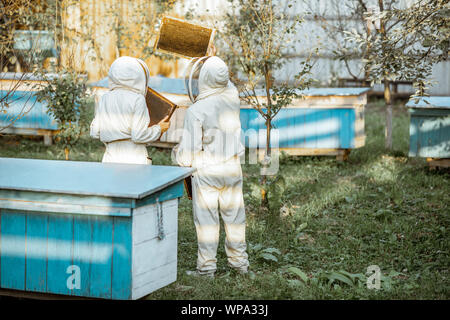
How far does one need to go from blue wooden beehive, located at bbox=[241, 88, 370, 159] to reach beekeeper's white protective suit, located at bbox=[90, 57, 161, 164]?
453 cm

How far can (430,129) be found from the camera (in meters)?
8.50

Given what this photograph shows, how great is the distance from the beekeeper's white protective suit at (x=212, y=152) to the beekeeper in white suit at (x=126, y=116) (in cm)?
34

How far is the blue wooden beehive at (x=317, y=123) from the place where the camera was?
9391mm

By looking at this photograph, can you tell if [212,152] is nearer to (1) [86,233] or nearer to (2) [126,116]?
(2) [126,116]

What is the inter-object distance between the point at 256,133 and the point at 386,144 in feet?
8.34

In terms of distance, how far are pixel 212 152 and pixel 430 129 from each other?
15.4 ft

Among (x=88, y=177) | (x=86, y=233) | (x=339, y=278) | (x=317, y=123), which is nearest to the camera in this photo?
(x=86, y=233)

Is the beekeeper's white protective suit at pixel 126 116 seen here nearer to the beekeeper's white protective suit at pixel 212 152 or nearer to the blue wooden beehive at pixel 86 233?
the beekeeper's white protective suit at pixel 212 152

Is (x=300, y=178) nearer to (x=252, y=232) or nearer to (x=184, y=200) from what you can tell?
(x=184, y=200)

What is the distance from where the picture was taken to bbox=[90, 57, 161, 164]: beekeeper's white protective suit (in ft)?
16.2

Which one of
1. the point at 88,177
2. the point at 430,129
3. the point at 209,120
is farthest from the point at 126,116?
the point at 430,129

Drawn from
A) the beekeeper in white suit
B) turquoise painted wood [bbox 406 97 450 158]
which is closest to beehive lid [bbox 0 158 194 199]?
the beekeeper in white suit

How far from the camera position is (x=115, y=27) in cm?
1134
